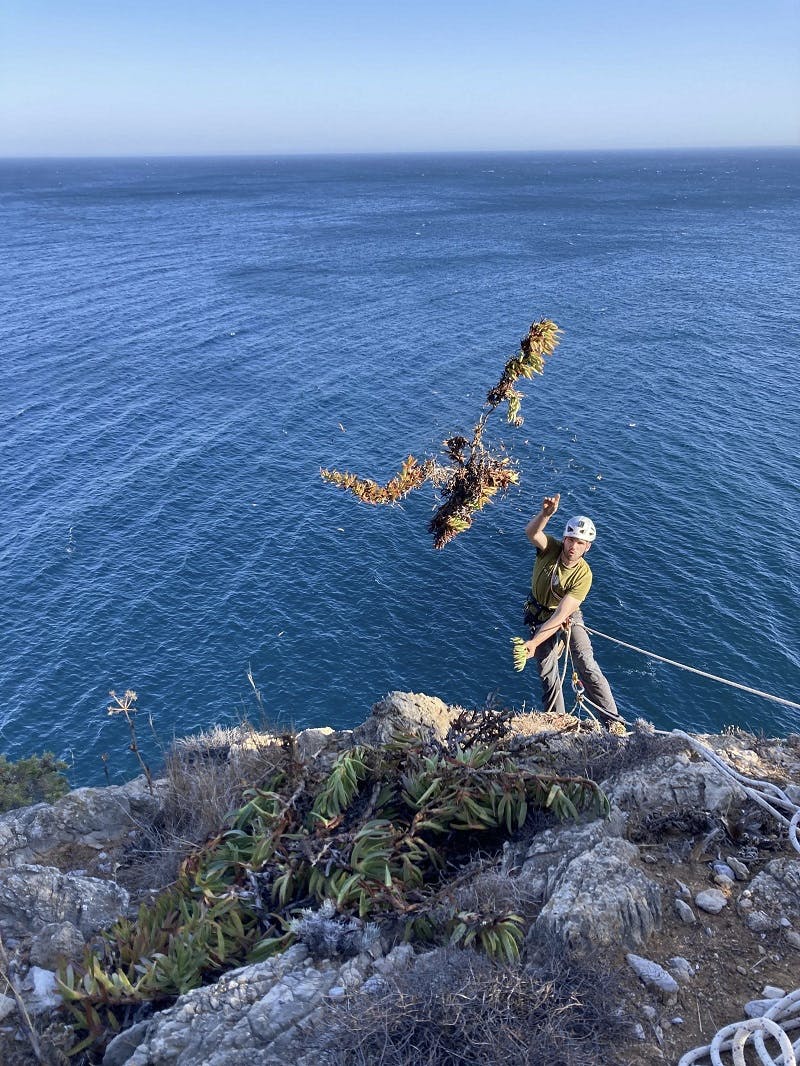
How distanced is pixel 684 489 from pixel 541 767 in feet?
153

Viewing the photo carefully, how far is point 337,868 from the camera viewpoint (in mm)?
7090

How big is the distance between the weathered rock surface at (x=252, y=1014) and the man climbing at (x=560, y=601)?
4625mm

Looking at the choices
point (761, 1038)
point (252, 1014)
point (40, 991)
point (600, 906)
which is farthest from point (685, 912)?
point (40, 991)

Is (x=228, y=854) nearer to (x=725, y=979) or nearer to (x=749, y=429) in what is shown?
(x=725, y=979)

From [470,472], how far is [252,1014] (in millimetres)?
5803

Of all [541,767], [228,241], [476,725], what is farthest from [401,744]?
[228,241]

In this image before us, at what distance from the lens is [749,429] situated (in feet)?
191

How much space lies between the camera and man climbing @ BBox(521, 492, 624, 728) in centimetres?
983

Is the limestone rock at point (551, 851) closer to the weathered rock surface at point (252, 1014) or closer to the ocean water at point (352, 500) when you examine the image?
the weathered rock surface at point (252, 1014)

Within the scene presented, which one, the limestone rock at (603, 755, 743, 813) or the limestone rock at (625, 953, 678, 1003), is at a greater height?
the limestone rock at (603, 755, 743, 813)

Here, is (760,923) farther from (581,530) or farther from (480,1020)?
(581,530)

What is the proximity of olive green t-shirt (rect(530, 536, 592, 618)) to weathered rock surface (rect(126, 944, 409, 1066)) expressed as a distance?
5.14 metres

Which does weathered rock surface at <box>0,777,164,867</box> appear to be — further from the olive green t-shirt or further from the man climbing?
the olive green t-shirt

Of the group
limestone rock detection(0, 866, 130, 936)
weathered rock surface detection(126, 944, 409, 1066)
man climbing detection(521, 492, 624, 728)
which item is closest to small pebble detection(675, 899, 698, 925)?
weathered rock surface detection(126, 944, 409, 1066)
